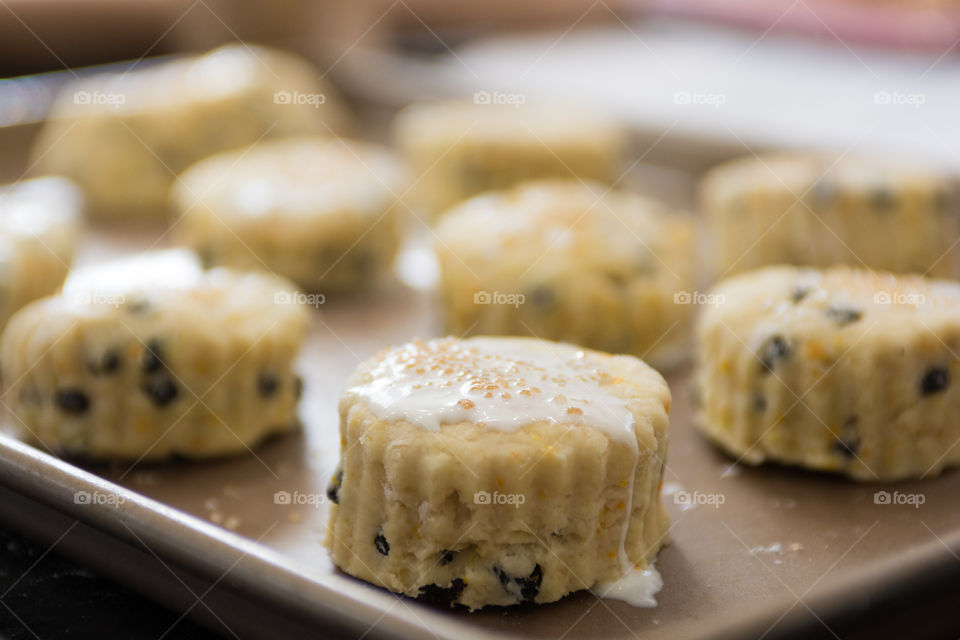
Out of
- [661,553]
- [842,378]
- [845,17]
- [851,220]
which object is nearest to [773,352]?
[842,378]

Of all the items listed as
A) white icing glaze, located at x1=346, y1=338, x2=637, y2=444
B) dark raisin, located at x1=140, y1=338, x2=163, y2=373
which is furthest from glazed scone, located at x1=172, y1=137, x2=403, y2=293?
white icing glaze, located at x1=346, y1=338, x2=637, y2=444

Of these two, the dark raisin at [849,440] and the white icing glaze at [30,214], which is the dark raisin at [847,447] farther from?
the white icing glaze at [30,214]

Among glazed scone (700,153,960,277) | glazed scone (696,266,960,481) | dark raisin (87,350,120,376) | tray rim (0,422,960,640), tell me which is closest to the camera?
tray rim (0,422,960,640)

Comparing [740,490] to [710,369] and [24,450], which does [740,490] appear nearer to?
[710,369]

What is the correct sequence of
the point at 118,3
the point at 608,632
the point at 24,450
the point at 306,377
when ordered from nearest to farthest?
the point at 608,632
the point at 24,450
the point at 306,377
the point at 118,3

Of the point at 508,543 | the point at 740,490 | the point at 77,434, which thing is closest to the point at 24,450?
the point at 77,434

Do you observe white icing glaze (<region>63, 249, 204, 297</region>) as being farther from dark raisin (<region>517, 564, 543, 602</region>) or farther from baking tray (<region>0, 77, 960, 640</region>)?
dark raisin (<region>517, 564, 543, 602</region>)
